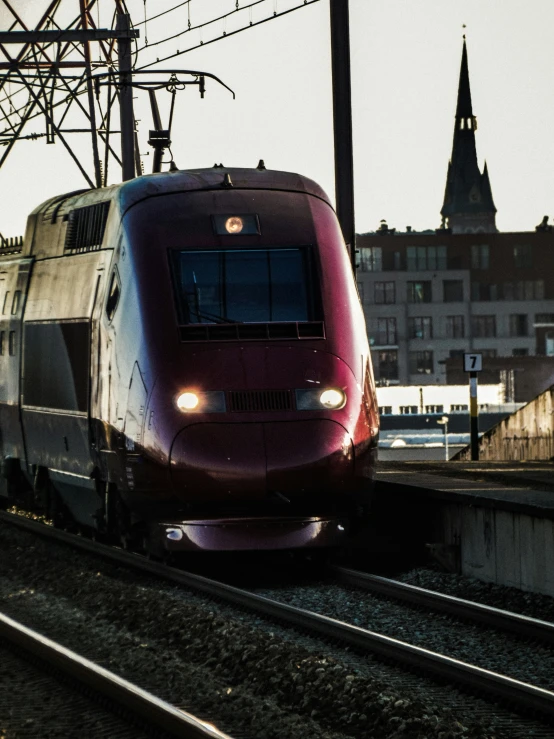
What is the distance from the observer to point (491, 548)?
13.5 m

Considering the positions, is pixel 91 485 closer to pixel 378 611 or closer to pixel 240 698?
pixel 378 611

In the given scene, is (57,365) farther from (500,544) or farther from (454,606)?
(454,606)

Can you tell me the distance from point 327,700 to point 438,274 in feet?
425

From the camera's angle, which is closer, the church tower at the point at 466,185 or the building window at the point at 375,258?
the building window at the point at 375,258

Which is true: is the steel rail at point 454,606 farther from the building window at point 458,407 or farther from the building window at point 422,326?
the building window at point 422,326

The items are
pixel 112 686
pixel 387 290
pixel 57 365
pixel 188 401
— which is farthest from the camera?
pixel 387 290

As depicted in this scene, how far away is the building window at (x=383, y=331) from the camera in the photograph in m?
136

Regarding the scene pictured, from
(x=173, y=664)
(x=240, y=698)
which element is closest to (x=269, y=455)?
(x=173, y=664)

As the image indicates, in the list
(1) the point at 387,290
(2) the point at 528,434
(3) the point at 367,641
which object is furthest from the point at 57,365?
(1) the point at 387,290

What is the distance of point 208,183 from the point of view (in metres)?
13.8

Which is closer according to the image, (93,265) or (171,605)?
(171,605)

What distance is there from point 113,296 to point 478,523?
3835mm

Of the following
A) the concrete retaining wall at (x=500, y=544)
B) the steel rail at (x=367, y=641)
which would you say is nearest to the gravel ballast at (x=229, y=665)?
the steel rail at (x=367, y=641)

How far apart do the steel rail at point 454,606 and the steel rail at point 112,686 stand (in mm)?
3080
